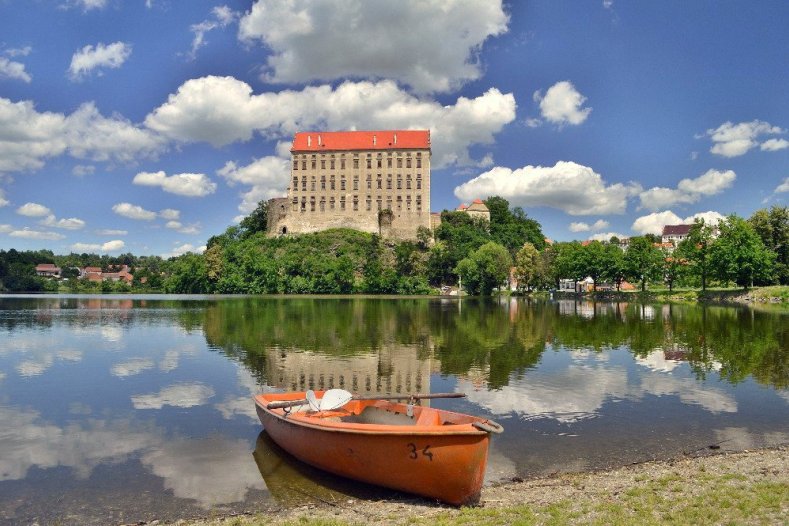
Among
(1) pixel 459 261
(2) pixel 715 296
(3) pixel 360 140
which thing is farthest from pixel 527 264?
(3) pixel 360 140

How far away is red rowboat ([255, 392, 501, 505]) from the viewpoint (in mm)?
10039

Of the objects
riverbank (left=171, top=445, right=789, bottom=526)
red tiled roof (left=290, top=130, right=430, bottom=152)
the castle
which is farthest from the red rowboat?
red tiled roof (left=290, top=130, right=430, bottom=152)

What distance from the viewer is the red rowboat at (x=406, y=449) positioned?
10.0 meters

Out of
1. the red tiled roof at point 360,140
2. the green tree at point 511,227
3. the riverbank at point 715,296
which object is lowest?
the riverbank at point 715,296

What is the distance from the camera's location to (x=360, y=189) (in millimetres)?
121500

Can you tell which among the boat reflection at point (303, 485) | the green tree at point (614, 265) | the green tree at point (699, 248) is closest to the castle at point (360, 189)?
the green tree at point (614, 265)

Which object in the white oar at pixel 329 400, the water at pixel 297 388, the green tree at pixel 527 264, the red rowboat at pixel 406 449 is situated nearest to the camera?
the red rowboat at pixel 406 449

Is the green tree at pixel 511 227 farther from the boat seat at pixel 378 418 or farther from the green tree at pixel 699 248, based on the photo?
the boat seat at pixel 378 418

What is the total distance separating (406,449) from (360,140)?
118045mm

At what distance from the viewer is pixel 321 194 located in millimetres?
121250

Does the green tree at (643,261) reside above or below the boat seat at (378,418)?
above

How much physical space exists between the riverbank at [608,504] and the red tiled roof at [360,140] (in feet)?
372

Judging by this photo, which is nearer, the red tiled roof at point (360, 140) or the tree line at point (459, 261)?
the tree line at point (459, 261)

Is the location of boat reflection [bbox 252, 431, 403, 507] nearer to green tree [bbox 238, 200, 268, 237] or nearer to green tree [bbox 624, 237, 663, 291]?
green tree [bbox 624, 237, 663, 291]
